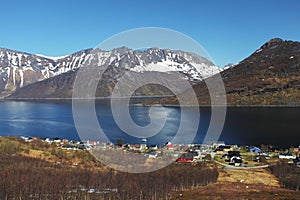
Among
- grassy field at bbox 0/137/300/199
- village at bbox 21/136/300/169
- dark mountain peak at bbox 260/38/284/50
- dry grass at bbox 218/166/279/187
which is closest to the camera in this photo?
grassy field at bbox 0/137/300/199

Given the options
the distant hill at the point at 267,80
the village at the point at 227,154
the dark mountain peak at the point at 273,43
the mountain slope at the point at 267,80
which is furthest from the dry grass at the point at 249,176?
the dark mountain peak at the point at 273,43

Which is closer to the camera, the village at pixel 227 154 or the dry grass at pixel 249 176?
the dry grass at pixel 249 176

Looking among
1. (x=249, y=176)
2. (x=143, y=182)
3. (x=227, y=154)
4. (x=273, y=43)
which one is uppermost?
(x=273, y=43)

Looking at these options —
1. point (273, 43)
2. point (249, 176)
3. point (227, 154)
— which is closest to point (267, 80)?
point (273, 43)

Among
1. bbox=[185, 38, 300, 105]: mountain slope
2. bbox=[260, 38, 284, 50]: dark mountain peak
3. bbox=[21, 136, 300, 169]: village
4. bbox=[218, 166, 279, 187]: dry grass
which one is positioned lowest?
bbox=[218, 166, 279, 187]: dry grass

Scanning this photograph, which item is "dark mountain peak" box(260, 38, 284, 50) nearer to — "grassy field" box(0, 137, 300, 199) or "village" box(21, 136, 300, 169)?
"village" box(21, 136, 300, 169)

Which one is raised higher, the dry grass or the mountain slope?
the mountain slope

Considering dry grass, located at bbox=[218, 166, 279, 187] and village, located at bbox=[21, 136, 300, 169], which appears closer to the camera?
dry grass, located at bbox=[218, 166, 279, 187]

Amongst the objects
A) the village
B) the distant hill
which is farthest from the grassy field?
the distant hill

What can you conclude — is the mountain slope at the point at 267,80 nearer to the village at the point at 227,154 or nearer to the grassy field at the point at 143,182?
the village at the point at 227,154

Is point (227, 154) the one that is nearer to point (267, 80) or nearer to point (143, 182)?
point (143, 182)

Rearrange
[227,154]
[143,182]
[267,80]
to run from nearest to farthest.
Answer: [143,182] < [227,154] < [267,80]
